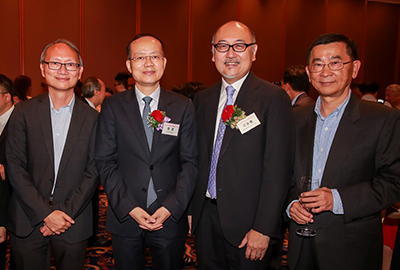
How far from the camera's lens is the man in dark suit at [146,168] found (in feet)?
7.07

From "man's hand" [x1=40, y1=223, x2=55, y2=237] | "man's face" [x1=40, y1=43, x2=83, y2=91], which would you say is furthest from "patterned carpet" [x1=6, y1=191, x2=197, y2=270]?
"man's face" [x1=40, y1=43, x2=83, y2=91]

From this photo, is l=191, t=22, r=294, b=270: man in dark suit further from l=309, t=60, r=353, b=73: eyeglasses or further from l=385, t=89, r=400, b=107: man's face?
l=385, t=89, r=400, b=107: man's face

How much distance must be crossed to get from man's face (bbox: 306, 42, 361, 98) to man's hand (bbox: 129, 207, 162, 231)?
4.28 ft

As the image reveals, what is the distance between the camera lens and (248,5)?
9211 millimetres

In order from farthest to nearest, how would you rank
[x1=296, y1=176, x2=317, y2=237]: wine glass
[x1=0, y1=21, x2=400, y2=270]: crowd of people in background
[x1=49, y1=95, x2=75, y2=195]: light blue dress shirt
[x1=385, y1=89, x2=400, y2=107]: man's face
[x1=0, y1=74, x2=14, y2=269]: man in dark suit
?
[x1=385, y1=89, x2=400, y2=107]: man's face
[x1=0, y1=74, x2=14, y2=269]: man in dark suit
[x1=49, y1=95, x2=75, y2=195]: light blue dress shirt
[x1=0, y1=21, x2=400, y2=270]: crowd of people in background
[x1=296, y1=176, x2=317, y2=237]: wine glass

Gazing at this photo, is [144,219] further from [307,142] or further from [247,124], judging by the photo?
[307,142]

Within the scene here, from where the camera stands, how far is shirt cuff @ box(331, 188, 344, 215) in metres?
1.89

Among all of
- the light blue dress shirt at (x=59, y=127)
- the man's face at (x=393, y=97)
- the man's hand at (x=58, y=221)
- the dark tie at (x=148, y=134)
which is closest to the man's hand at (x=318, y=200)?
the dark tie at (x=148, y=134)

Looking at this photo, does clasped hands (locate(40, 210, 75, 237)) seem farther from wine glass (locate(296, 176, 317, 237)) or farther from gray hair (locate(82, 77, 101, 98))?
gray hair (locate(82, 77, 101, 98))

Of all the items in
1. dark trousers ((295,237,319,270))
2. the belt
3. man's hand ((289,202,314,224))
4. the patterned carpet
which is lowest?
the patterned carpet

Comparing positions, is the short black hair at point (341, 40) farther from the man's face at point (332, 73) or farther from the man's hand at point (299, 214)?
the man's hand at point (299, 214)

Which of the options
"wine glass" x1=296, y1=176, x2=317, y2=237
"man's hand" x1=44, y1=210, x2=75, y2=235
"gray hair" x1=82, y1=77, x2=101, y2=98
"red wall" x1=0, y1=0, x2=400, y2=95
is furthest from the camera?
"red wall" x1=0, y1=0, x2=400, y2=95

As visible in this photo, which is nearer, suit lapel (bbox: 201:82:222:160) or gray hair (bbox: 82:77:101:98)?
suit lapel (bbox: 201:82:222:160)

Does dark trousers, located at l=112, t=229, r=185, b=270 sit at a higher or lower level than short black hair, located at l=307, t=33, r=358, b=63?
lower
